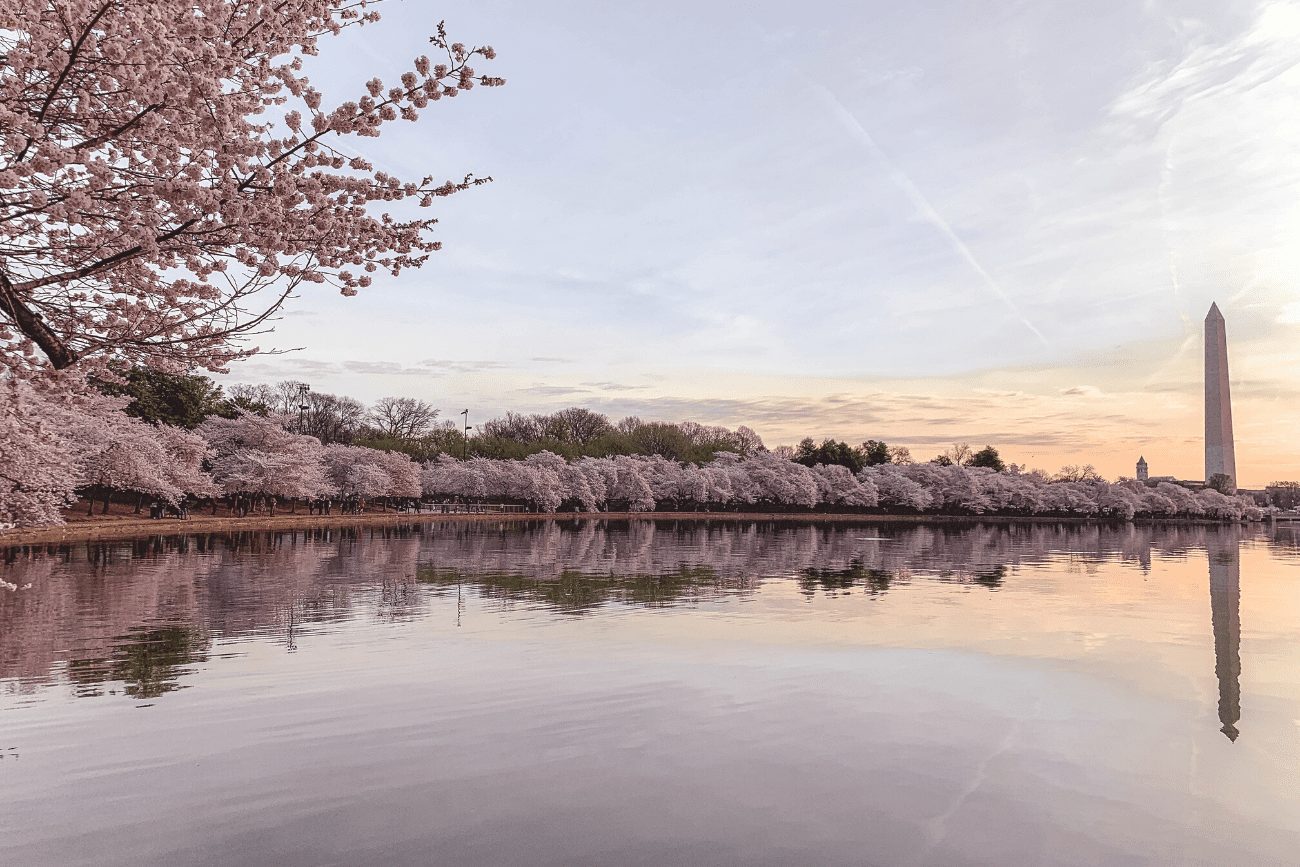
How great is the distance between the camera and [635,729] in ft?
33.7

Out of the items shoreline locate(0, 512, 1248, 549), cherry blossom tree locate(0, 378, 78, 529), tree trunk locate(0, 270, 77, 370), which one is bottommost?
shoreline locate(0, 512, 1248, 549)

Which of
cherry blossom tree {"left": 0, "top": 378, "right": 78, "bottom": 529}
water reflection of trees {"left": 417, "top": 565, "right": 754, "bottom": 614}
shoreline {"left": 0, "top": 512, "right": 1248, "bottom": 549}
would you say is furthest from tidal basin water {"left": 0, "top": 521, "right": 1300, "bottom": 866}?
shoreline {"left": 0, "top": 512, "right": 1248, "bottom": 549}

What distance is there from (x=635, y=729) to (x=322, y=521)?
53735 mm

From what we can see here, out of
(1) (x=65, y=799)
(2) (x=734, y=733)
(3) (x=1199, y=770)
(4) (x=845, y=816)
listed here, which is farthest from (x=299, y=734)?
(3) (x=1199, y=770)

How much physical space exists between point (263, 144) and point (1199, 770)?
1091 centimetres

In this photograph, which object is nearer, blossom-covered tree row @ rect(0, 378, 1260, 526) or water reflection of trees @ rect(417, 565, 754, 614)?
water reflection of trees @ rect(417, 565, 754, 614)

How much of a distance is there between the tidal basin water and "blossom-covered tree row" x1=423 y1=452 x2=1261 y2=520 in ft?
236

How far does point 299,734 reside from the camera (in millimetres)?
9773

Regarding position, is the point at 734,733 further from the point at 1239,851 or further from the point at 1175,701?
the point at 1175,701

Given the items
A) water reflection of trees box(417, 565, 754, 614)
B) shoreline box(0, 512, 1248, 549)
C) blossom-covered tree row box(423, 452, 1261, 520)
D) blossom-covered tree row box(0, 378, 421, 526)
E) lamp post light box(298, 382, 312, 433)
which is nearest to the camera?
water reflection of trees box(417, 565, 754, 614)

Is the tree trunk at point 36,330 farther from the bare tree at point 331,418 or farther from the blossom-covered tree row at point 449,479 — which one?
the bare tree at point 331,418

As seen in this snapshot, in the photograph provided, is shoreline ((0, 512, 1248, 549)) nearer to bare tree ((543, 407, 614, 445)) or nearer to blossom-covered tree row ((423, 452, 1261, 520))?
blossom-covered tree row ((423, 452, 1261, 520))

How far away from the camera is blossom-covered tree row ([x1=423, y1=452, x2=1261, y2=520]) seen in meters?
94.7

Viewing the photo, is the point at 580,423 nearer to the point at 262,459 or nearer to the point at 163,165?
the point at 262,459
